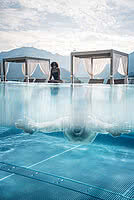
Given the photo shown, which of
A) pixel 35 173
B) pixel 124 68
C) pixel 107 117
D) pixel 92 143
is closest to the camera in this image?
pixel 35 173

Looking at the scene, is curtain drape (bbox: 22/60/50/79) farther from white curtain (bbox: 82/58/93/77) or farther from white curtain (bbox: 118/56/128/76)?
white curtain (bbox: 118/56/128/76)

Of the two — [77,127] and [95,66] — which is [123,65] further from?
[77,127]

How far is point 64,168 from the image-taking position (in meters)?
1.12

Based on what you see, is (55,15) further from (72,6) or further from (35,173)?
(35,173)

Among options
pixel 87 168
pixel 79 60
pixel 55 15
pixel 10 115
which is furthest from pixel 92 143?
pixel 55 15

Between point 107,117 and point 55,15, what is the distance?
15.6 metres

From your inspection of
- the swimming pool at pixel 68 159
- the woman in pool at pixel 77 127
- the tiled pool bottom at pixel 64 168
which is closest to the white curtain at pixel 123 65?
the swimming pool at pixel 68 159

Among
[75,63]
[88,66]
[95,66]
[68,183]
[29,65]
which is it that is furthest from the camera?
[29,65]

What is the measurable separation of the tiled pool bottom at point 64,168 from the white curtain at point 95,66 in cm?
897

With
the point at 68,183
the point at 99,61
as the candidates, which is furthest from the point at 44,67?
the point at 68,183

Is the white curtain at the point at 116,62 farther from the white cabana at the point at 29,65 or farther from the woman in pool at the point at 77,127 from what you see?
the woman in pool at the point at 77,127

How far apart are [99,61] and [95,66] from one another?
0.29m

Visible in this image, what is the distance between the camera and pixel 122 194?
2.66ft

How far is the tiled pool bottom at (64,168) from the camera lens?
0.83 metres
